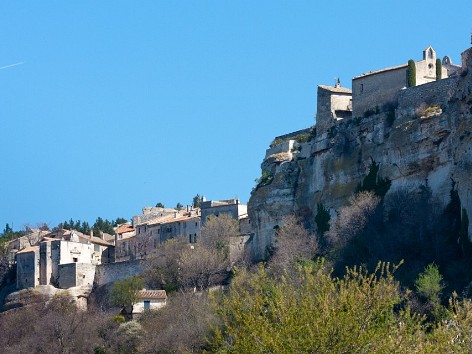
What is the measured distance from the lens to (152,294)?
224 ft

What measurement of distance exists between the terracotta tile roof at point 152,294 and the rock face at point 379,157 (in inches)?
202

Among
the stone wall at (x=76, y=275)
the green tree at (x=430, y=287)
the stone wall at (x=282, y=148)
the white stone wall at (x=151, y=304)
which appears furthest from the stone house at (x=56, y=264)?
the green tree at (x=430, y=287)

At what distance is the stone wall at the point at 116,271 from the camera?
7356 cm

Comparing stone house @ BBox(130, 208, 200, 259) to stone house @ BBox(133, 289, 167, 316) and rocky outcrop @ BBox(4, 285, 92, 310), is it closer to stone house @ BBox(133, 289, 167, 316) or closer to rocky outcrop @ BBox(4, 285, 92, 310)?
rocky outcrop @ BBox(4, 285, 92, 310)

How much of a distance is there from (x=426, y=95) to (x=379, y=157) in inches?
133

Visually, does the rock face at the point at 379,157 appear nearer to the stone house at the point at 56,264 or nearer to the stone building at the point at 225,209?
the stone building at the point at 225,209

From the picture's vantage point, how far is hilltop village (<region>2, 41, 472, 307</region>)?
Answer: 5688cm

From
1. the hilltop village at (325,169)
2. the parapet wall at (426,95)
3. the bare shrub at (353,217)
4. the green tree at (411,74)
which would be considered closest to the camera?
the hilltop village at (325,169)

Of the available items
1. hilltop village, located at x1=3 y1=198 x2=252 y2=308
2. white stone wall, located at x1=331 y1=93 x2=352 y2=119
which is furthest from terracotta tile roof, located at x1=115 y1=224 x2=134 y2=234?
white stone wall, located at x1=331 y1=93 x2=352 y2=119

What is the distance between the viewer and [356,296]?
1191 inches

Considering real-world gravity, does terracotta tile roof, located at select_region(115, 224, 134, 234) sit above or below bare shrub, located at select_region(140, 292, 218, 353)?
above

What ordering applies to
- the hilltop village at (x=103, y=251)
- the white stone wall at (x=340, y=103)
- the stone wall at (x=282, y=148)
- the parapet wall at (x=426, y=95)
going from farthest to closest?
the hilltop village at (x=103, y=251) < the stone wall at (x=282, y=148) < the white stone wall at (x=340, y=103) < the parapet wall at (x=426, y=95)

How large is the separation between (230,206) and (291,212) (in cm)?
1248

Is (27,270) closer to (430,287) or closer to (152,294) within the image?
(152,294)
